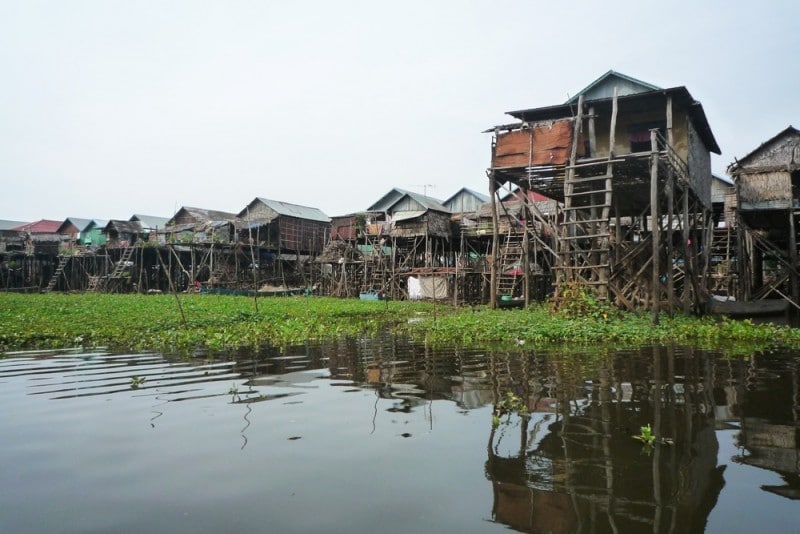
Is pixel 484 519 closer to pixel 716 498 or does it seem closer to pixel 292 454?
pixel 716 498

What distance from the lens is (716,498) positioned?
2.88 meters

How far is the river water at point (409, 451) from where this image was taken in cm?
277

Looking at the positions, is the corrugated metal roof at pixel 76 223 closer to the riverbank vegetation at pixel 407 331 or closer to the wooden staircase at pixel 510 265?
the riverbank vegetation at pixel 407 331

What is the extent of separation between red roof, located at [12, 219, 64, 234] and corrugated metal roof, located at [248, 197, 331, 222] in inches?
929

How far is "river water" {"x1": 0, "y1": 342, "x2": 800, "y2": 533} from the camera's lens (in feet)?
9.09

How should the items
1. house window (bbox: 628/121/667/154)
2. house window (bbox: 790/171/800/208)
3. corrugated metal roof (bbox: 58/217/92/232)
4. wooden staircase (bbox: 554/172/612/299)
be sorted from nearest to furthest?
wooden staircase (bbox: 554/172/612/299) → house window (bbox: 628/121/667/154) → house window (bbox: 790/171/800/208) → corrugated metal roof (bbox: 58/217/92/232)

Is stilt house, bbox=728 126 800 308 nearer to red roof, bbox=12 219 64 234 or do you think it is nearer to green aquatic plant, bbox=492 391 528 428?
green aquatic plant, bbox=492 391 528 428

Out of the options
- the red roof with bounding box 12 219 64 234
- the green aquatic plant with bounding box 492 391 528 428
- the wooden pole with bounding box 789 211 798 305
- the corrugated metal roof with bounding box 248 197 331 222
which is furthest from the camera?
the red roof with bounding box 12 219 64 234

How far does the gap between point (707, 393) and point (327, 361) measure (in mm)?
5301

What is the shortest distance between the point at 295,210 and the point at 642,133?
31001 mm

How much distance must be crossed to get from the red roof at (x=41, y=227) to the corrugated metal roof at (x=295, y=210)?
23592mm

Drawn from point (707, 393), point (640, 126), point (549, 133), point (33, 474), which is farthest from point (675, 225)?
point (33, 474)

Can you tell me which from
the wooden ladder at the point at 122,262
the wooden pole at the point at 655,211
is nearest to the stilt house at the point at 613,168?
the wooden pole at the point at 655,211

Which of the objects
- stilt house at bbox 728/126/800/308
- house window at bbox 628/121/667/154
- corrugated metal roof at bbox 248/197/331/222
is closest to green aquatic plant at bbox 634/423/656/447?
house window at bbox 628/121/667/154
